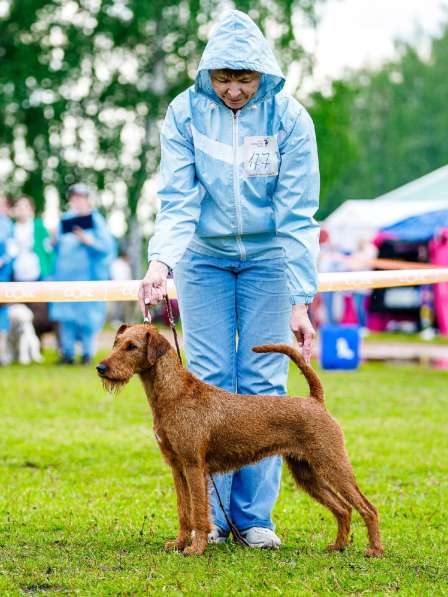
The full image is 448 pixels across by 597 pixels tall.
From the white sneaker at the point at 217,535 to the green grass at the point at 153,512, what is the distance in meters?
0.07

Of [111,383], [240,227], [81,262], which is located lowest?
[111,383]

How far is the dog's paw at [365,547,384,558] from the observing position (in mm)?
4363

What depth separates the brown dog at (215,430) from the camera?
4.18 m

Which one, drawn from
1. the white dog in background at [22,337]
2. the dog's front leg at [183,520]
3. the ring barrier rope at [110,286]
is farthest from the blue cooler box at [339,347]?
the dog's front leg at [183,520]

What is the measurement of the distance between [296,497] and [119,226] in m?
22.9

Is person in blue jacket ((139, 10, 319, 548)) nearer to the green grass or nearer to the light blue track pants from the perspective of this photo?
the light blue track pants

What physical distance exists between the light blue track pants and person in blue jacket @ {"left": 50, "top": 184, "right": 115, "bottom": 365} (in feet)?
27.9

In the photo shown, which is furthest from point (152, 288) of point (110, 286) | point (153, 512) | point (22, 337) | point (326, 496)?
point (22, 337)

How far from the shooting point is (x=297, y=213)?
14.4 ft

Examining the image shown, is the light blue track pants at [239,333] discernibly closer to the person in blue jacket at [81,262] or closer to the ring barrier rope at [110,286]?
the ring barrier rope at [110,286]

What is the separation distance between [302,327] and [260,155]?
77 centimetres

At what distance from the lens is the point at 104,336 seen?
69.8ft

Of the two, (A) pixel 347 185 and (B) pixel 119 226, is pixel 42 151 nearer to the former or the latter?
(B) pixel 119 226

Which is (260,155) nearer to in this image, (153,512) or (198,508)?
(198,508)
